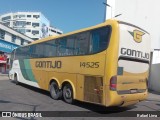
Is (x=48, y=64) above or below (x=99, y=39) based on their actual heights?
below

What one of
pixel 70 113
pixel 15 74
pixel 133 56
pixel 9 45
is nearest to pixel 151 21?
pixel 15 74

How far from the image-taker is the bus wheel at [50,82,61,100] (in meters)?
11.9

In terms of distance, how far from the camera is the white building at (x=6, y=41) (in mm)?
33375

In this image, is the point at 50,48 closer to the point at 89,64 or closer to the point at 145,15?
the point at 89,64

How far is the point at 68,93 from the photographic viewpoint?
36.4ft

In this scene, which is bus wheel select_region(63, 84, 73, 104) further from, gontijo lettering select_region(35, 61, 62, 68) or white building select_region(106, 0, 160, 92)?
white building select_region(106, 0, 160, 92)

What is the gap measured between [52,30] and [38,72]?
4160 inches

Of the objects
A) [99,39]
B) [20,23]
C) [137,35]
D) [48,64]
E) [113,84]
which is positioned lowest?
[113,84]

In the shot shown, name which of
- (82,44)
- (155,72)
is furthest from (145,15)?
(82,44)

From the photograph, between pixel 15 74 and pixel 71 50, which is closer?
pixel 71 50

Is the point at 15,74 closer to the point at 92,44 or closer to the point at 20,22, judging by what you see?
the point at 92,44

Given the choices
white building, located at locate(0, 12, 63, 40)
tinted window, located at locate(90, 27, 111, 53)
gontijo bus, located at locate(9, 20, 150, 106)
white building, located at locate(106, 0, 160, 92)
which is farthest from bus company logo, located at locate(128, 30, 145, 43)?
white building, located at locate(0, 12, 63, 40)

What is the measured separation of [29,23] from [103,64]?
95.4 meters

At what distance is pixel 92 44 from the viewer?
9.68 metres
